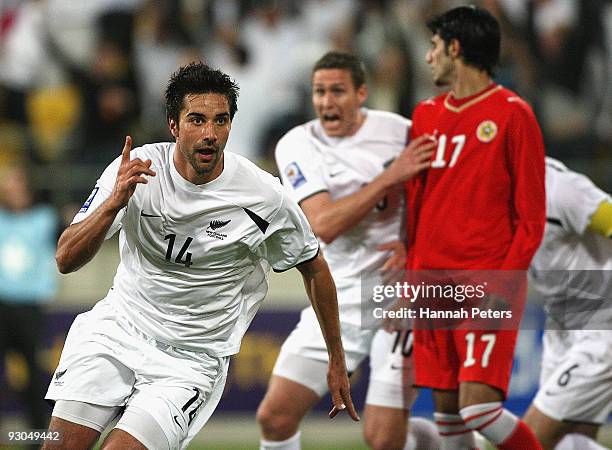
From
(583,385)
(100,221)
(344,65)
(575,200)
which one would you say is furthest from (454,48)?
(100,221)

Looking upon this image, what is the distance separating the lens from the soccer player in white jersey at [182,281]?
4688mm

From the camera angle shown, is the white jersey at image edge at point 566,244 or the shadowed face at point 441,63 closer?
the shadowed face at point 441,63

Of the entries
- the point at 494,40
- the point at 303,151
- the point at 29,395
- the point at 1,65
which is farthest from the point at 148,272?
the point at 1,65

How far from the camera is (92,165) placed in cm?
1082

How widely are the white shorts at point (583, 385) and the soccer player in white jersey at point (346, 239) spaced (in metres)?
0.91

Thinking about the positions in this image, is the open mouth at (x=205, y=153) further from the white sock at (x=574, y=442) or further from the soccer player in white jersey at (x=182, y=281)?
the white sock at (x=574, y=442)

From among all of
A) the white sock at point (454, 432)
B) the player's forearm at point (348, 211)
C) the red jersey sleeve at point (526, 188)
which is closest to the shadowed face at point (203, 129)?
the player's forearm at point (348, 211)

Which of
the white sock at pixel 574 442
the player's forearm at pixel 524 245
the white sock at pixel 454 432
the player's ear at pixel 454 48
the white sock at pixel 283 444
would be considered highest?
the player's ear at pixel 454 48

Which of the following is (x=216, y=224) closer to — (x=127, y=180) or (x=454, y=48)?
(x=127, y=180)

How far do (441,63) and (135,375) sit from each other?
2.39 m

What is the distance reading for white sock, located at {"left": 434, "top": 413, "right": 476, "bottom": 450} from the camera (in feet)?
19.0

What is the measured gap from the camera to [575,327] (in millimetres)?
6672

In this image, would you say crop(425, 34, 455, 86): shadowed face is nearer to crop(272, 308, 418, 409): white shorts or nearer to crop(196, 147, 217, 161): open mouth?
crop(272, 308, 418, 409): white shorts

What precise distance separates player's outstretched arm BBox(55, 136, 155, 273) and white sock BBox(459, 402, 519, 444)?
6.97 ft
